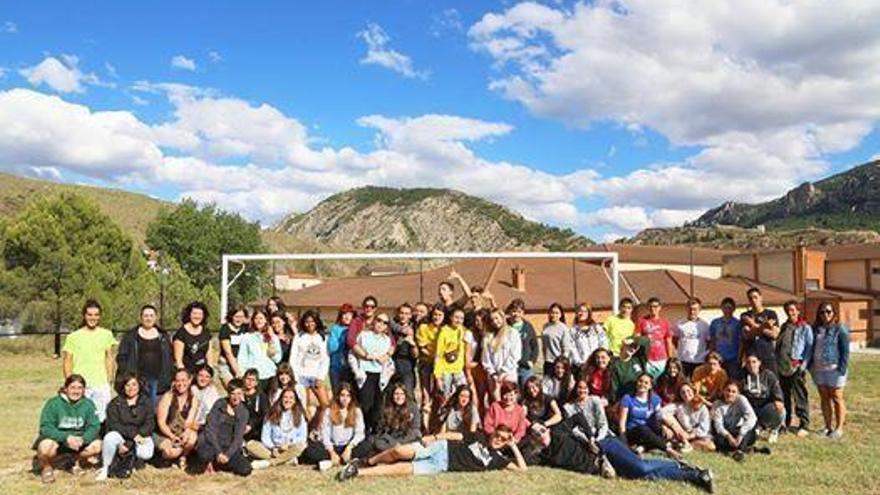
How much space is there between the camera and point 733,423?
7.98m

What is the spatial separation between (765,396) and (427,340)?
12.9 feet

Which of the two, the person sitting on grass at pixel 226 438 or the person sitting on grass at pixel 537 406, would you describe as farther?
the person sitting on grass at pixel 537 406

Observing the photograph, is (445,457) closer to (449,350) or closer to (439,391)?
(439,391)

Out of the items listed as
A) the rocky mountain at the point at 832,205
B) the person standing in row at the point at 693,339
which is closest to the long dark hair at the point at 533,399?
the person standing in row at the point at 693,339

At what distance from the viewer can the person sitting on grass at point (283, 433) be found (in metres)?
7.44

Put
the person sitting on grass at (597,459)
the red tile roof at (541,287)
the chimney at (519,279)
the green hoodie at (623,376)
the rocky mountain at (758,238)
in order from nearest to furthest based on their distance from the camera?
the person sitting on grass at (597,459)
the green hoodie at (623,376)
the red tile roof at (541,287)
the chimney at (519,279)
the rocky mountain at (758,238)

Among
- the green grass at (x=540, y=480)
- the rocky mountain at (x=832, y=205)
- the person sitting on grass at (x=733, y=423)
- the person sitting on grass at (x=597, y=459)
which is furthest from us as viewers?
the rocky mountain at (x=832, y=205)

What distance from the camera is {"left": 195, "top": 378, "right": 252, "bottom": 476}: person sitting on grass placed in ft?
23.4

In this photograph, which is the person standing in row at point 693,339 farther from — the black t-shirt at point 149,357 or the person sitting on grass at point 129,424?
the person sitting on grass at point 129,424

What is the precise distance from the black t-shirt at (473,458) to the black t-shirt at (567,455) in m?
0.44

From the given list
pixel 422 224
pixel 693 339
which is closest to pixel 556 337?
pixel 693 339

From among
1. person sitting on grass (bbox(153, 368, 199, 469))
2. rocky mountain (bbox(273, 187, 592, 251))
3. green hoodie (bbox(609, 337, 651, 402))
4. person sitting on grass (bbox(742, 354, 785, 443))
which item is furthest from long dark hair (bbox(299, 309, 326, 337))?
rocky mountain (bbox(273, 187, 592, 251))

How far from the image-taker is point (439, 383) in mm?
8094

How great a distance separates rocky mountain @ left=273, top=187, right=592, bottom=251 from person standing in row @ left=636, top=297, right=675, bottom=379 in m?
122
